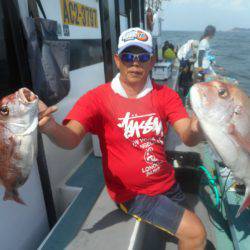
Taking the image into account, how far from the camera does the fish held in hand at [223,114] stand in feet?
4.94

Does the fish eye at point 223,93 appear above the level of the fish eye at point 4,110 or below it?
below

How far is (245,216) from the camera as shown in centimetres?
262

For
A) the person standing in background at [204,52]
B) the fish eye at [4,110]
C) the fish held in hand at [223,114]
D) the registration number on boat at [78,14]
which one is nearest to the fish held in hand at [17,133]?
the fish eye at [4,110]

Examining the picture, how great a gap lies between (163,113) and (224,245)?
4.90 feet

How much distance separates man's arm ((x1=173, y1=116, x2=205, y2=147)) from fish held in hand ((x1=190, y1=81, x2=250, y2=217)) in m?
0.24

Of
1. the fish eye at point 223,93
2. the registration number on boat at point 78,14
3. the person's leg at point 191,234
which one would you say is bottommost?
the person's leg at point 191,234

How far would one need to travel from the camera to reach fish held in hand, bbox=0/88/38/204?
47.6 inches

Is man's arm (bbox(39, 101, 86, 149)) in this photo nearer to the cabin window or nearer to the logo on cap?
the cabin window

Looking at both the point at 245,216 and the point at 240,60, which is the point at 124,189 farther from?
the point at 240,60

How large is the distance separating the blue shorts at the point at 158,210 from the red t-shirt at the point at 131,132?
0.17ft

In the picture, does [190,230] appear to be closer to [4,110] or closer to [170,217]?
[170,217]

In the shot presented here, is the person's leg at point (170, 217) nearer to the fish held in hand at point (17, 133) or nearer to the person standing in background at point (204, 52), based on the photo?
the fish held in hand at point (17, 133)

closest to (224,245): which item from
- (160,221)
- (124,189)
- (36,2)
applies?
(160,221)

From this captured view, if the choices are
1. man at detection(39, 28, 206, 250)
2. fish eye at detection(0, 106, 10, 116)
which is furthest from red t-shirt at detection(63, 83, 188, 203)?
fish eye at detection(0, 106, 10, 116)
